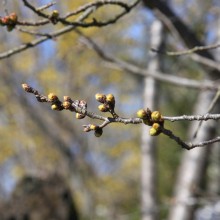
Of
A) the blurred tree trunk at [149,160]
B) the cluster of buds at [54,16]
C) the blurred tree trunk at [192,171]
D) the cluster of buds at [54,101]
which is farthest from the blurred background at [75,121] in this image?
the cluster of buds at [54,101]

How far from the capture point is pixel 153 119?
131 centimetres

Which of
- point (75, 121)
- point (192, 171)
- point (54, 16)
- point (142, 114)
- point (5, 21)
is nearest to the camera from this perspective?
point (142, 114)

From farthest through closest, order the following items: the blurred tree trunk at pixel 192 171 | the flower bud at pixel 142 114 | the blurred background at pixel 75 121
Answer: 1. the blurred background at pixel 75 121
2. the blurred tree trunk at pixel 192 171
3. the flower bud at pixel 142 114

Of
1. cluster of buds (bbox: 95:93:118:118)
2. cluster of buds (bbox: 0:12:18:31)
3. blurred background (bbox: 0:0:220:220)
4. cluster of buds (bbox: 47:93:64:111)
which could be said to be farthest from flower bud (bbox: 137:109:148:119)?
blurred background (bbox: 0:0:220:220)

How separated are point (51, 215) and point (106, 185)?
23.7 feet

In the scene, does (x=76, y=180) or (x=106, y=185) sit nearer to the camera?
(x=76, y=180)

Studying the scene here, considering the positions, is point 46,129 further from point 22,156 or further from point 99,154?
point 99,154

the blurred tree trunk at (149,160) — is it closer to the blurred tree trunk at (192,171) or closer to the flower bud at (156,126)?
the blurred tree trunk at (192,171)

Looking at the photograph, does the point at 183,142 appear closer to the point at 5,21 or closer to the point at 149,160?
the point at 5,21

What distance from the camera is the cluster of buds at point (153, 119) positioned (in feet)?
4.28

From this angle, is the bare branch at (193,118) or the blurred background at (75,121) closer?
the bare branch at (193,118)

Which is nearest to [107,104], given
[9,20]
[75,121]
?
[9,20]

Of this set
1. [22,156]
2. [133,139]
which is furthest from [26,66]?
[133,139]

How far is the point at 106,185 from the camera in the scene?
14.4 m
